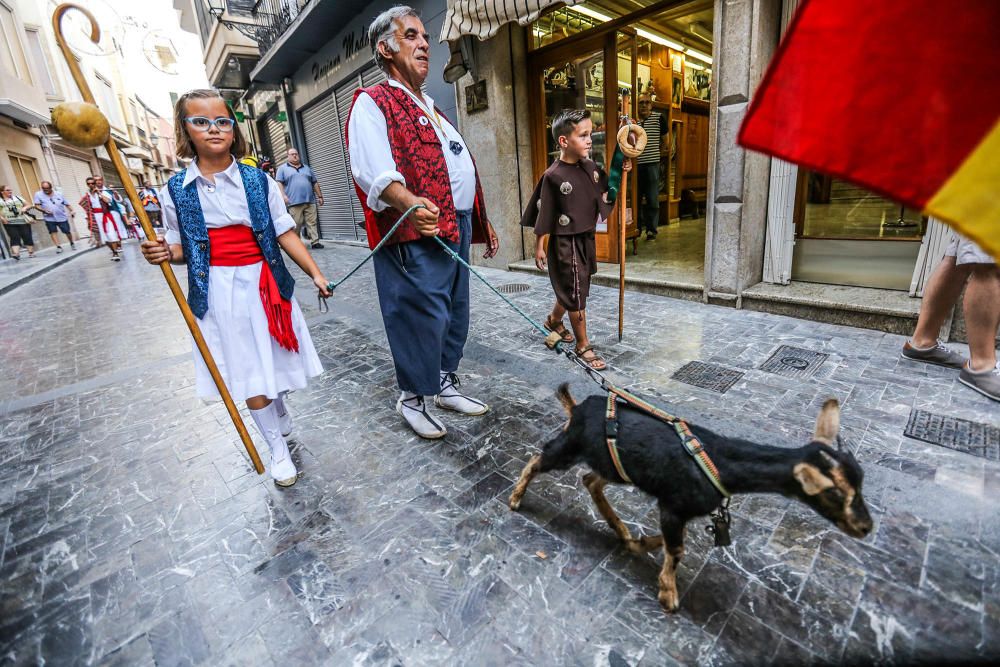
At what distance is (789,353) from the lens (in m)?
3.87

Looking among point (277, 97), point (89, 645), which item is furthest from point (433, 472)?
point (277, 97)

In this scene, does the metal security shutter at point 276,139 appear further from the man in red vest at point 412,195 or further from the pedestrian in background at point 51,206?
the man in red vest at point 412,195

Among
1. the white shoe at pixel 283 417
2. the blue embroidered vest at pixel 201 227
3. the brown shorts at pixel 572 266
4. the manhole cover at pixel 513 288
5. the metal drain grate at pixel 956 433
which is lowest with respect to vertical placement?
the metal drain grate at pixel 956 433

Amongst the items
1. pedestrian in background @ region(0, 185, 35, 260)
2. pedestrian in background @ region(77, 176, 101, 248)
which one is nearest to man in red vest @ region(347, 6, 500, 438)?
pedestrian in background @ region(77, 176, 101, 248)

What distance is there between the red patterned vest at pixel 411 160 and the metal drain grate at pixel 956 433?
2870 millimetres

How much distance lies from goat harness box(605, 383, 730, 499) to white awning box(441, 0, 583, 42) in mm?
5439

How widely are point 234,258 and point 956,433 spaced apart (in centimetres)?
399

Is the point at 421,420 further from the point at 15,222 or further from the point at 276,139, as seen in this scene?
the point at 276,139

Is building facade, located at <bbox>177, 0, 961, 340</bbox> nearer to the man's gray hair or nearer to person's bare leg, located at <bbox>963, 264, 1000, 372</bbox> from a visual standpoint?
person's bare leg, located at <bbox>963, 264, 1000, 372</bbox>

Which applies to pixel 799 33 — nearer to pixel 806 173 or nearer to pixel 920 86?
pixel 920 86

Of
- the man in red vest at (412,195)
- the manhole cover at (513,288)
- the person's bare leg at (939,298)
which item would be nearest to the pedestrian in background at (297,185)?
the manhole cover at (513,288)

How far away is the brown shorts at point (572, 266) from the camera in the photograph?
4.00m

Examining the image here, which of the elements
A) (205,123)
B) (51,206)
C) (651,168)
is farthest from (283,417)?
(51,206)

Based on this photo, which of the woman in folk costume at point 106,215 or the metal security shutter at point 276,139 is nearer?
the woman in folk costume at point 106,215
